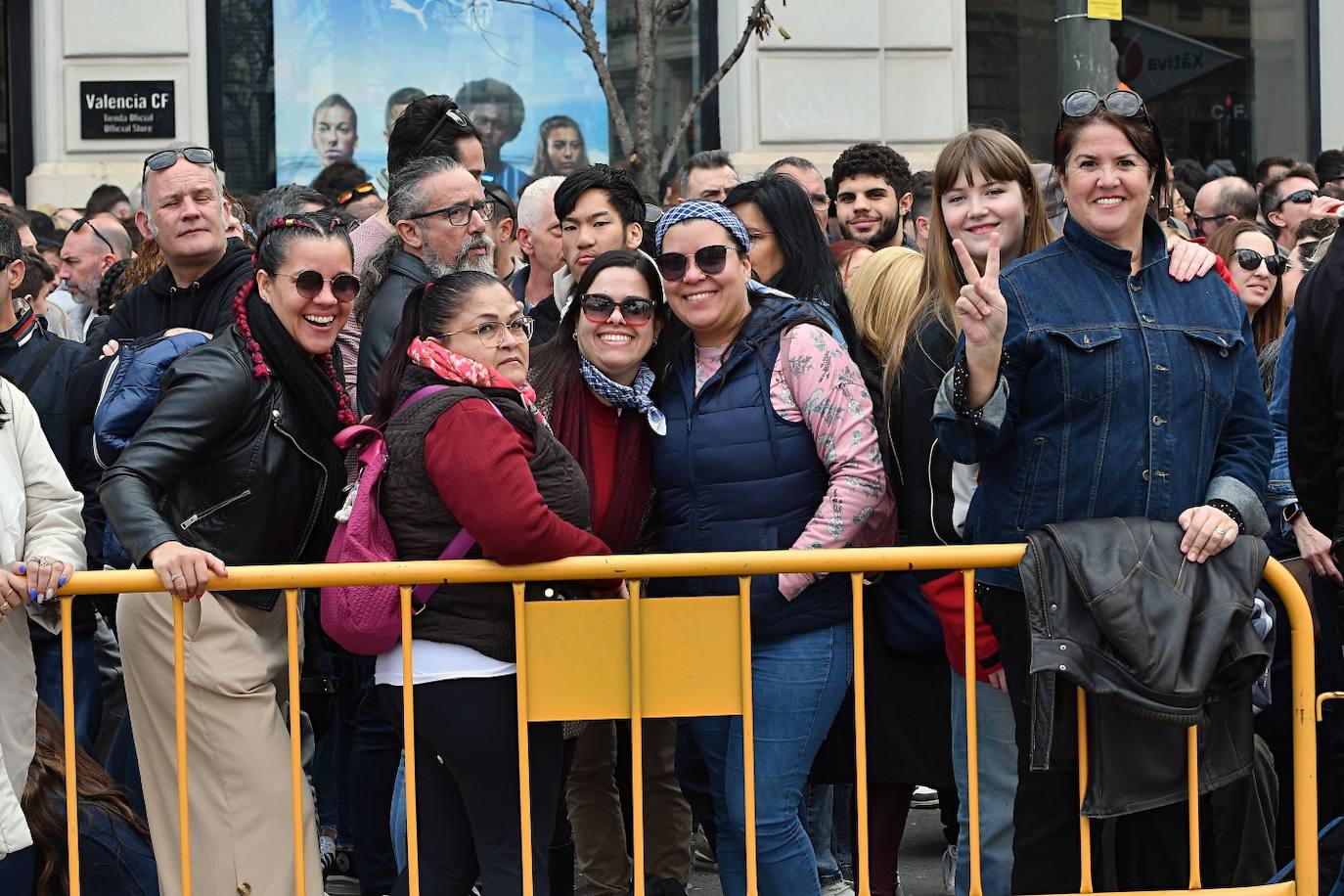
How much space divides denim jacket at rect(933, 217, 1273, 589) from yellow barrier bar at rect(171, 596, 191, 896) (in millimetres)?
1918

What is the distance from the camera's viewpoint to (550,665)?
436 cm

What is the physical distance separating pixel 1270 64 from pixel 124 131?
28.7 ft

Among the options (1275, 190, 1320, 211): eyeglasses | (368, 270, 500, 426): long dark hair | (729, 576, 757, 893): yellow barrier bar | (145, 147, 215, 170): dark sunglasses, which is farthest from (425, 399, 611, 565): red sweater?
(1275, 190, 1320, 211): eyeglasses

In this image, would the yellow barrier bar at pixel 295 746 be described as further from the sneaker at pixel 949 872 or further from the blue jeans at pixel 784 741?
the sneaker at pixel 949 872

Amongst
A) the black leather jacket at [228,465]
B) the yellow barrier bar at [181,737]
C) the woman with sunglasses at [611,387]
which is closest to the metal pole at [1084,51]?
the woman with sunglasses at [611,387]

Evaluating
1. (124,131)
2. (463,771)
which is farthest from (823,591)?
(124,131)

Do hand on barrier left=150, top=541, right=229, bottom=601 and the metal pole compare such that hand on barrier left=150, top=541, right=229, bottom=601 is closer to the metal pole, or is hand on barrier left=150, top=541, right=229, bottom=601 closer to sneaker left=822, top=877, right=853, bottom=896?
sneaker left=822, top=877, right=853, bottom=896

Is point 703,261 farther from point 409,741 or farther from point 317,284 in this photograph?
point 409,741

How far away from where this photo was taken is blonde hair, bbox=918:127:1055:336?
Answer: 4.66 m

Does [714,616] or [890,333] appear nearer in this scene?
[714,616]

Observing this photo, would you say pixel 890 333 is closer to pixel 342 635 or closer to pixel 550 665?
pixel 550 665

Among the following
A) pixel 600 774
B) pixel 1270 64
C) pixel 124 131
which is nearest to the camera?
pixel 600 774

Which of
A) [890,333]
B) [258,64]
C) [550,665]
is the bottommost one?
[550,665]

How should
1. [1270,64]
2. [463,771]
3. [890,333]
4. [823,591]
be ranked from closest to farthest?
[463,771] → [823,591] → [890,333] → [1270,64]
